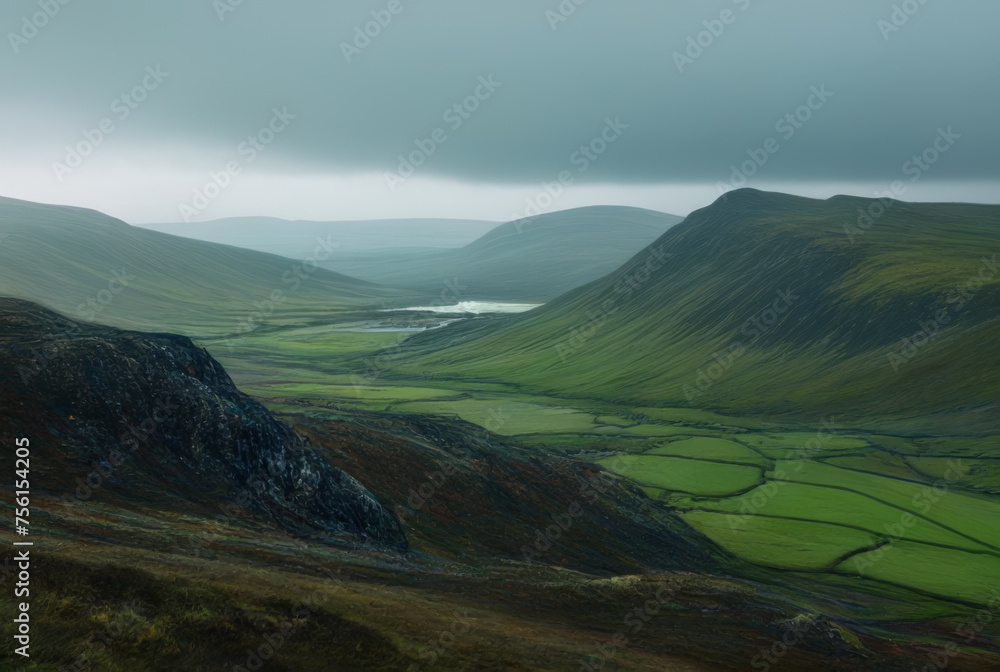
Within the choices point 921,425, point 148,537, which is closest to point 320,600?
point 148,537

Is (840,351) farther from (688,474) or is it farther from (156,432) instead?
(156,432)

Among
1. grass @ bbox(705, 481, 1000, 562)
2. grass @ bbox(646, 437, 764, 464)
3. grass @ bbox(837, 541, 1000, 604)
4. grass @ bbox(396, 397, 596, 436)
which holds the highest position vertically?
grass @ bbox(705, 481, 1000, 562)

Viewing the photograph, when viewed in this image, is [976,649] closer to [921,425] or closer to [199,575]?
[199,575]

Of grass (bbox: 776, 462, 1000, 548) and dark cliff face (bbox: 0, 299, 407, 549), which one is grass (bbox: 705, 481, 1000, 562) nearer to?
grass (bbox: 776, 462, 1000, 548)

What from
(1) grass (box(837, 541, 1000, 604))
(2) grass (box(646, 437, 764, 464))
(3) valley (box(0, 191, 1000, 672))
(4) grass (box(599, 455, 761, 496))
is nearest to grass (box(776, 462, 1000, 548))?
(3) valley (box(0, 191, 1000, 672))

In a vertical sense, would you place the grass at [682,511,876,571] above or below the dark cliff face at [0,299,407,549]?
below

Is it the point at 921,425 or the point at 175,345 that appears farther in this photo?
the point at 921,425

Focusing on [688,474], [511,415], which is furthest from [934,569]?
[511,415]

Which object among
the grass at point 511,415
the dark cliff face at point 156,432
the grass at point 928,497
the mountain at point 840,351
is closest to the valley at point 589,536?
the dark cliff face at point 156,432
